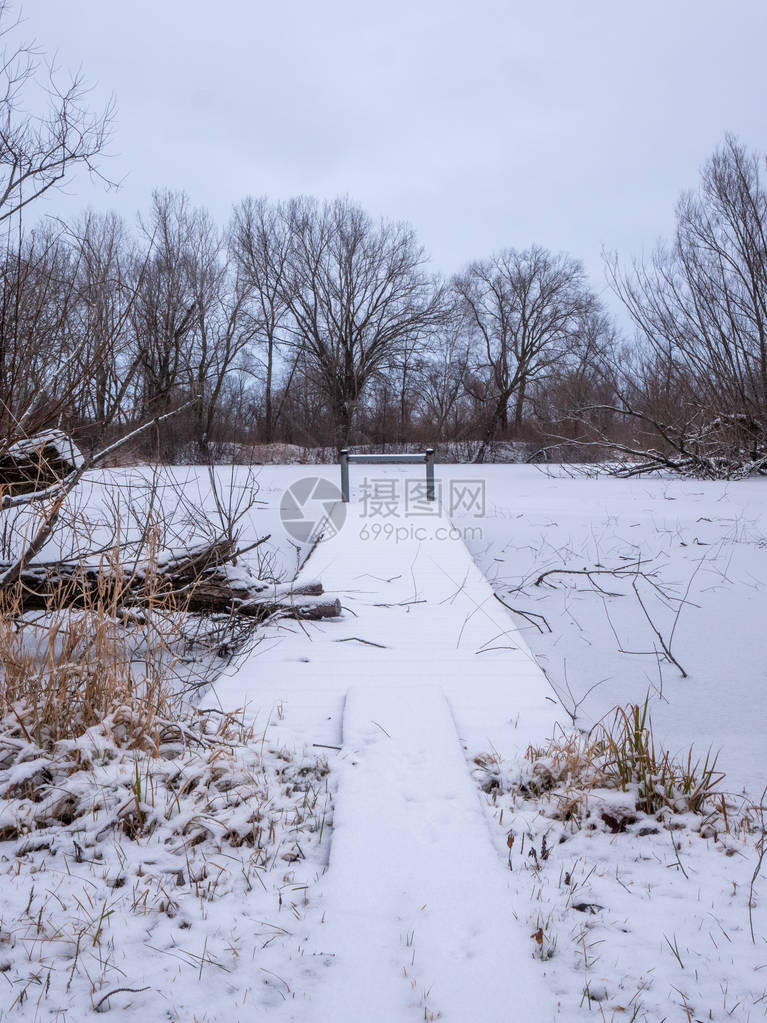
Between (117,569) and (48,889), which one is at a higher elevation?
(117,569)

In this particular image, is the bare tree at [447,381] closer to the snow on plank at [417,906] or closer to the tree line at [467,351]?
the tree line at [467,351]

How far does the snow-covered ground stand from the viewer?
3.57 feet

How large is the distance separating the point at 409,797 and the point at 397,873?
31 cm

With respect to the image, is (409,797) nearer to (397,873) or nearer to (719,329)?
(397,873)

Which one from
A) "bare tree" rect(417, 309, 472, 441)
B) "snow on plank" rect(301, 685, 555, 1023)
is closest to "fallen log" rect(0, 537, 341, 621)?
"snow on plank" rect(301, 685, 555, 1023)

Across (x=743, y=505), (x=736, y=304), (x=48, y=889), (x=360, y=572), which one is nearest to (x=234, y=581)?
(x=360, y=572)

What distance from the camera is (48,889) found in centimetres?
131

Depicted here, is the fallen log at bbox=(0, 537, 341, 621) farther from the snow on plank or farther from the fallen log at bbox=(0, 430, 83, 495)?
the snow on plank

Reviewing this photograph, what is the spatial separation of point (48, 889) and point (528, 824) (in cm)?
115

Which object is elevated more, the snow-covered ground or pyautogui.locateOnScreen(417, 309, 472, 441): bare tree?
pyautogui.locateOnScreen(417, 309, 472, 441): bare tree

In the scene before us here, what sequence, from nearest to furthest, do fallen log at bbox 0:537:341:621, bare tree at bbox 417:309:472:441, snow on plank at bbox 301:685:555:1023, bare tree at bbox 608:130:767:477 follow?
snow on plank at bbox 301:685:555:1023 → fallen log at bbox 0:537:341:621 → bare tree at bbox 608:130:767:477 → bare tree at bbox 417:309:472:441

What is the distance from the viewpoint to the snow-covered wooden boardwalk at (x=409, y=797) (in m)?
1.11

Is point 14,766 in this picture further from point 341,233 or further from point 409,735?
point 341,233

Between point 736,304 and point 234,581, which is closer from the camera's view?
point 234,581
